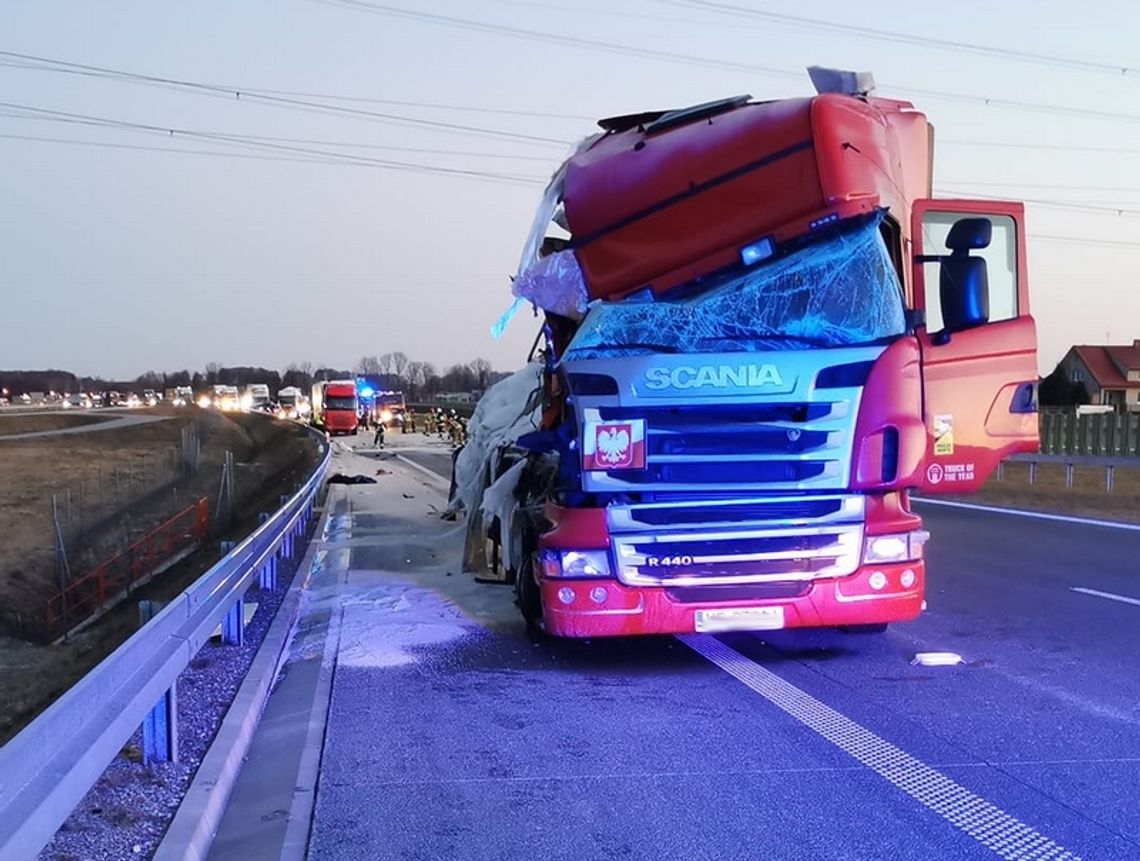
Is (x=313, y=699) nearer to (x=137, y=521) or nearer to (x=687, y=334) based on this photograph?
(x=687, y=334)

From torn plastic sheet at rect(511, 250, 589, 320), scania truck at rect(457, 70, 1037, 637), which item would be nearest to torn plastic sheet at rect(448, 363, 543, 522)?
torn plastic sheet at rect(511, 250, 589, 320)

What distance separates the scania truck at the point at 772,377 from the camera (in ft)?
20.8

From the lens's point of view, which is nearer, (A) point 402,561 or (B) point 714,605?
(B) point 714,605

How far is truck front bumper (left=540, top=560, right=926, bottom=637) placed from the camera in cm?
639

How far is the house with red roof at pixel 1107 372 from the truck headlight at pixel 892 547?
83.8 m

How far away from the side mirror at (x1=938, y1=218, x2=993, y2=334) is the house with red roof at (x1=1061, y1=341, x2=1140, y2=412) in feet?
274

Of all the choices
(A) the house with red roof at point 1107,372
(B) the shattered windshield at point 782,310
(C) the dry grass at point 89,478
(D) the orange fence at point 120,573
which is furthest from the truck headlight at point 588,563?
(A) the house with red roof at point 1107,372

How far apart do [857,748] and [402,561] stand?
757 centimetres

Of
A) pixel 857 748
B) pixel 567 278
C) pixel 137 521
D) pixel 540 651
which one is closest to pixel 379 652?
pixel 540 651

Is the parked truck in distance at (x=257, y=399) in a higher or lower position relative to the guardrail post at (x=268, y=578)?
higher

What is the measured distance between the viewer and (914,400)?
6.50 m

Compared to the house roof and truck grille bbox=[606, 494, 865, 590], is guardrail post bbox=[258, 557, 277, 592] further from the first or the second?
the house roof

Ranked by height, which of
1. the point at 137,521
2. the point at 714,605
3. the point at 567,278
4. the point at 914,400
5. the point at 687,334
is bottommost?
the point at 137,521

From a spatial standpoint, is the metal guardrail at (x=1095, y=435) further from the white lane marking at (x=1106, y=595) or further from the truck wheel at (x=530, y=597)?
the truck wheel at (x=530, y=597)
